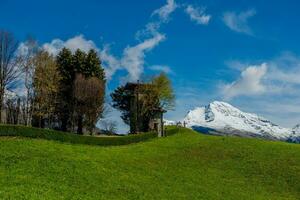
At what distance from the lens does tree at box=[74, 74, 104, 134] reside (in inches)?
4419

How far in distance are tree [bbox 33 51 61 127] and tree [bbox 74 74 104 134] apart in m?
7.49

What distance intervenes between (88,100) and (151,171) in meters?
63.2

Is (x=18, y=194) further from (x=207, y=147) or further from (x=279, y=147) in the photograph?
(x=279, y=147)

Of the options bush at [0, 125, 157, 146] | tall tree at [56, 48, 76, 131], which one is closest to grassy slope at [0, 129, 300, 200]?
bush at [0, 125, 157, 146]

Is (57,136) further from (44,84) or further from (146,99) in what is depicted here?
(146,99)

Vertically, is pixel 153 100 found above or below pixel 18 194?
above

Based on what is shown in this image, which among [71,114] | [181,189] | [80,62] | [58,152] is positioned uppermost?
[80,62]

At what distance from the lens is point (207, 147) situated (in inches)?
3024

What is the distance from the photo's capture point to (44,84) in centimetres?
10244

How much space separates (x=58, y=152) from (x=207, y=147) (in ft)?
96.2

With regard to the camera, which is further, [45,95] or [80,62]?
[80,62]

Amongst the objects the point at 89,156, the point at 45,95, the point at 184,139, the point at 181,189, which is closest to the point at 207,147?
the point at 184,139

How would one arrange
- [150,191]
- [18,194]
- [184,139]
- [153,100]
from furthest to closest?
[153,100]
[184,139]
[150,191]
[18,194]

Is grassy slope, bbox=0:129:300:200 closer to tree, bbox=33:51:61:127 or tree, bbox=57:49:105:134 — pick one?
tree, bbox=33:51:61:127
